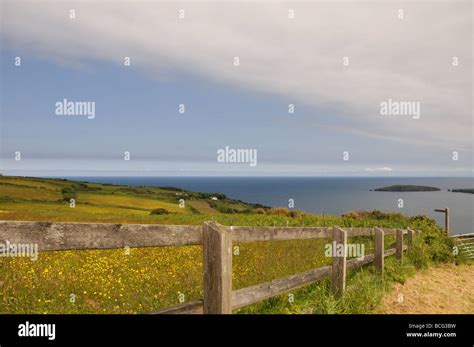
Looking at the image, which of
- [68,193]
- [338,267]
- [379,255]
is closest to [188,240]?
[338,267]

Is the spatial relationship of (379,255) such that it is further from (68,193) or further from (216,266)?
(68,193)

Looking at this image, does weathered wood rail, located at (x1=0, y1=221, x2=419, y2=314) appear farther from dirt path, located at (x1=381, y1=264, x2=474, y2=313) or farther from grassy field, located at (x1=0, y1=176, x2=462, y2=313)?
dirt path, located at (x1=381, y1=264, x2=474, y2=313)

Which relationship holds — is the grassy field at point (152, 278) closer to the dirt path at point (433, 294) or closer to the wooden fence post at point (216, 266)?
the dirt path at point (433, 294)

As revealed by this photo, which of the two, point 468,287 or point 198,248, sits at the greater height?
point 198,248

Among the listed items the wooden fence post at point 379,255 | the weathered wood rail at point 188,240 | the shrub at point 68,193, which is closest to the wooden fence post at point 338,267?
the weathered wood rail at point 188,240

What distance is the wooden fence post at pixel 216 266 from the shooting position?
4336 mm

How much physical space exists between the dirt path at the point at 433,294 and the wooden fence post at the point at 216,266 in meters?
4.61

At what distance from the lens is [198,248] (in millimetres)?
12594

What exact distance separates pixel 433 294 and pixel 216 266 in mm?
7932
